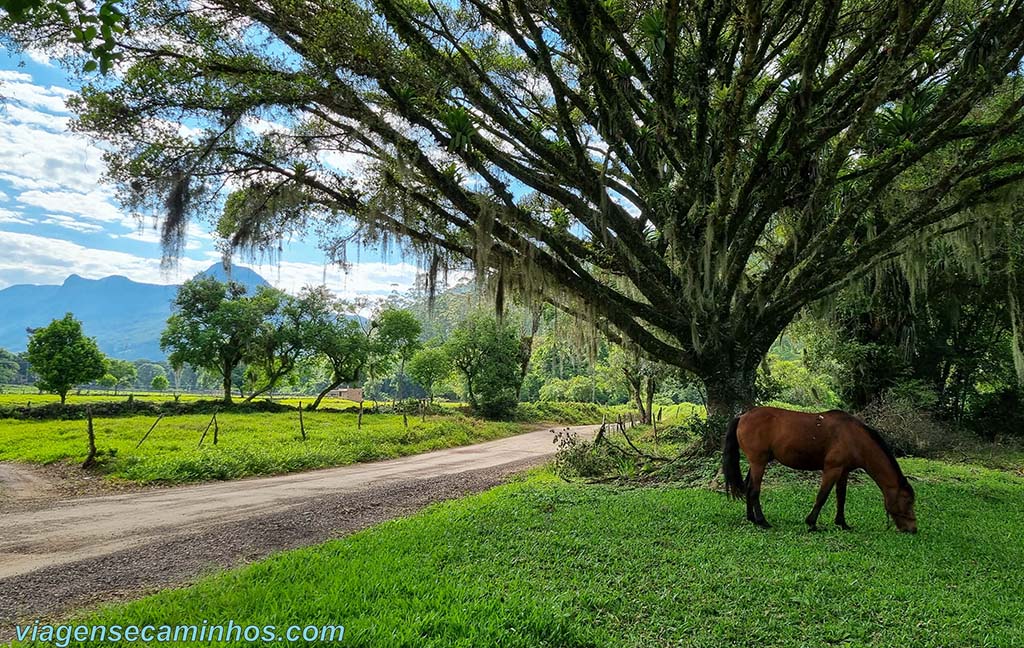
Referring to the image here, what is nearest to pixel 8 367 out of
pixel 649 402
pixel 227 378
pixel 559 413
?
pixel 227 378

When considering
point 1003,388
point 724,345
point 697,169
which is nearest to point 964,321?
point 1003,388

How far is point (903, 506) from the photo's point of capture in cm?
539

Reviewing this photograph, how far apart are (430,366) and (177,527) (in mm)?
25029

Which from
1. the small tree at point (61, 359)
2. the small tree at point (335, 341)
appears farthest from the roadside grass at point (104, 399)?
the small tree at point (335, 341)

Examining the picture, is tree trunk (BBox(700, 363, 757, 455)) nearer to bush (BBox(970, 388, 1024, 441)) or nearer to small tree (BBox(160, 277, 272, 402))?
bush (BBox(970, 388, 1024, 441))

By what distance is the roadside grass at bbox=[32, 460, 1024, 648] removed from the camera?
10.4 feet

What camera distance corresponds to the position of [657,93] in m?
6.97

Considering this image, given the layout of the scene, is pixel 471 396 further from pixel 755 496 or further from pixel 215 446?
pixel 755 496

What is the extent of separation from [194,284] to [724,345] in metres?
31.4

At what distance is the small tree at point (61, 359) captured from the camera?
28094 mm

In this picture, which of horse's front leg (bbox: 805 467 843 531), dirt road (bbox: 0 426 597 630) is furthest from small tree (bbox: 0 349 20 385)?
horse's front leg (bbox: 805 467 843 531)

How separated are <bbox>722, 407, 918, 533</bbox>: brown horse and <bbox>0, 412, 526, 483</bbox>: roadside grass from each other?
1148 cm

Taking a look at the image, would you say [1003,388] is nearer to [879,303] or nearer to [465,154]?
[879,303]

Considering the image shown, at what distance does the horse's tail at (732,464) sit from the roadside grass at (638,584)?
0.27 metres
